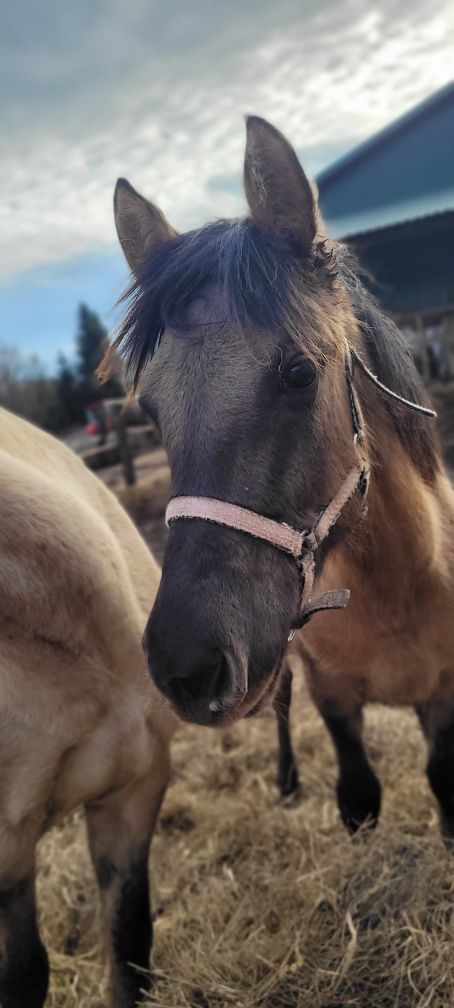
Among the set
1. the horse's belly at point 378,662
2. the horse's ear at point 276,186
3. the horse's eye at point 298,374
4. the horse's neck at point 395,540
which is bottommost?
the horse's belly at point 378,662

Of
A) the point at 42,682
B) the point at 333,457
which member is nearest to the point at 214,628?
the point at 333,457

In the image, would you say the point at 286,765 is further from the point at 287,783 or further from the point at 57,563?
the point at 57,563

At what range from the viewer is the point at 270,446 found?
5.32ft

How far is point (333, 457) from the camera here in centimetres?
181

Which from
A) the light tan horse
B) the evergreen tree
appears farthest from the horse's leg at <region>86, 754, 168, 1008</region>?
the evergreen tree

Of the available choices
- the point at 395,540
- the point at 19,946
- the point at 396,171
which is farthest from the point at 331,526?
the point at 396,171

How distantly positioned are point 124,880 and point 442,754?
3.85 ft

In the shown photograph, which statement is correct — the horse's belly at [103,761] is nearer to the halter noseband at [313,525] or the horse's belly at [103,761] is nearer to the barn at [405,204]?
the halter noseband at [313,525]

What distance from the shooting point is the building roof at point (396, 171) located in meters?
16.7

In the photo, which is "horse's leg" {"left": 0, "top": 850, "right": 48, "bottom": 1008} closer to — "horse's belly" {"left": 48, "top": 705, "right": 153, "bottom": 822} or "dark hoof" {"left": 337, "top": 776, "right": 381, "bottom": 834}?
"horse's belly" {"left": 48, "top": 705, "right": 153, "bottom": 822}

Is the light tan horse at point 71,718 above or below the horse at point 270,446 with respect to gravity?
below

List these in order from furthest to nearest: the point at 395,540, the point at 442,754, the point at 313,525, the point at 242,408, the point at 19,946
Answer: the point at 442,754 < the point at 395,540 < the point at 19,946 < the point at 313,525 < the point at 242,408

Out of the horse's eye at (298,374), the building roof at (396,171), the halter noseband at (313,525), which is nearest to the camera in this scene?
the halter noseband at (313,525)

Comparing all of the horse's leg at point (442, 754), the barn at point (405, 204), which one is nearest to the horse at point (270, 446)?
the horse's leg at point (442, 754)
